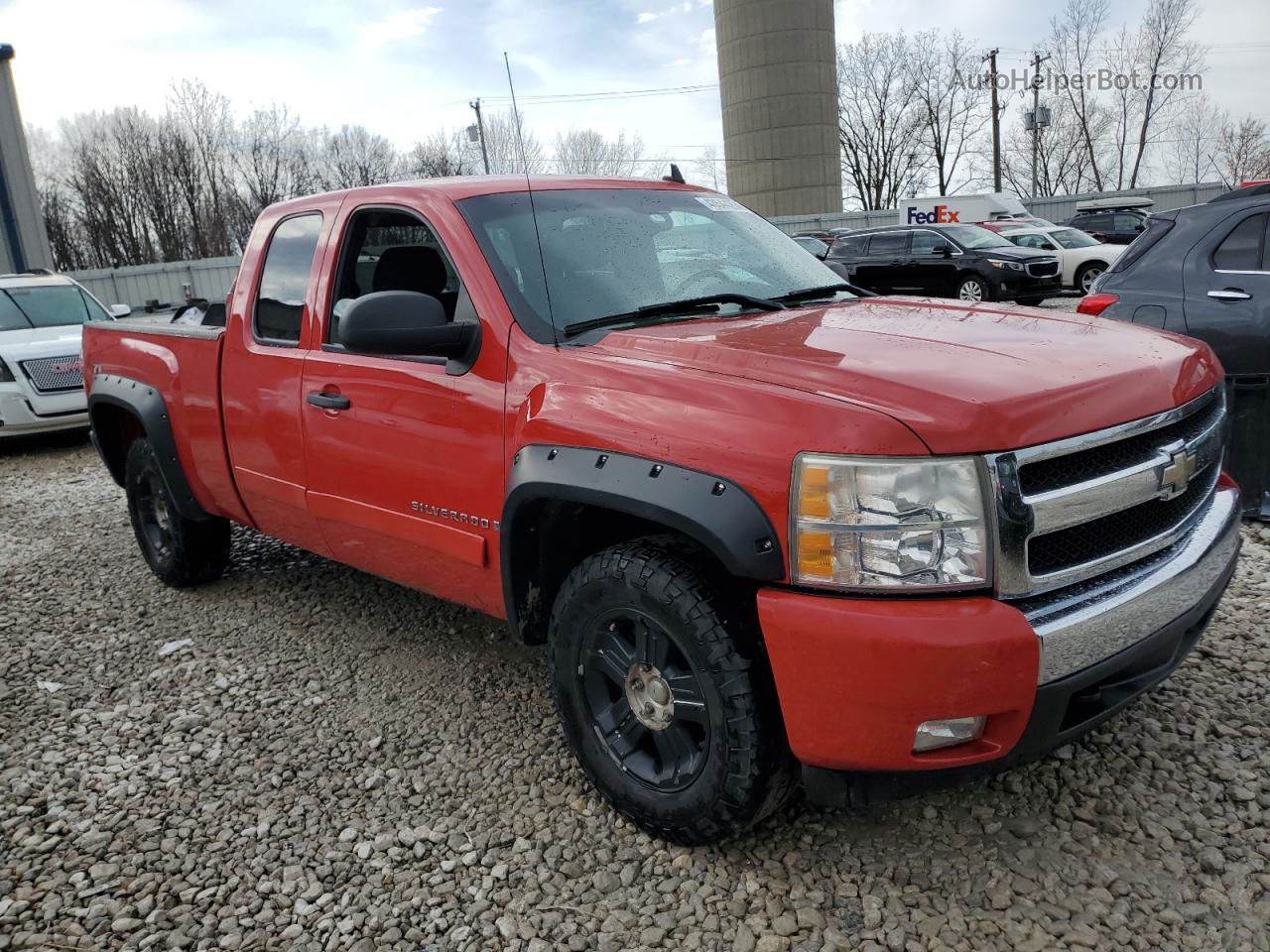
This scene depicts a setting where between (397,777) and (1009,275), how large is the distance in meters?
16.3

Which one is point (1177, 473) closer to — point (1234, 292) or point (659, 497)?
point (659, 497)

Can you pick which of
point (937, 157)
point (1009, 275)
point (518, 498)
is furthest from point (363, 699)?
point (937, 157)

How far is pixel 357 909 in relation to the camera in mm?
2539

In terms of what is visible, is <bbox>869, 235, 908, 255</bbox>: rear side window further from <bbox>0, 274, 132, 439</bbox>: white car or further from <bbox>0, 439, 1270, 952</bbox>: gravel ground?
<bbox>0, 439, 1270, 952</bbox>: gravel ground

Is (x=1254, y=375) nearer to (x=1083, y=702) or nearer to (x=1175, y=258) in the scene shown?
(x=1175, y=258)

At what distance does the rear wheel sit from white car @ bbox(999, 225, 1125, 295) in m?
17.9

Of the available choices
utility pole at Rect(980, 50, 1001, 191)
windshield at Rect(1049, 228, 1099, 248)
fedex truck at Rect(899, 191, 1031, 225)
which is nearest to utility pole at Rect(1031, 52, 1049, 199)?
utility pole at Rect(980, 50, 1001, 191)

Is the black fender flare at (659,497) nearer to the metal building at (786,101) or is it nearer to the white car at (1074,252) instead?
the white car at (1074,252)

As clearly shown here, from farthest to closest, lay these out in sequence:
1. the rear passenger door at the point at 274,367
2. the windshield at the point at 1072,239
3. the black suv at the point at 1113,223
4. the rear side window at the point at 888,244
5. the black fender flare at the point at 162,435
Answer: the black suv at the point at 1113,223, the windshield at the point at 1072,239, the rear side window at the point at 888,244, the black fender flare at the point at 162,435, the rear passenger door at the point at 274,367

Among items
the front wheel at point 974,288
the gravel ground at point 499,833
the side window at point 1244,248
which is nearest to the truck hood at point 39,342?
the gravel ground at point 499,833

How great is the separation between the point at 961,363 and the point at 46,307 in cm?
1101

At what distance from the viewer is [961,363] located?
7.68ft

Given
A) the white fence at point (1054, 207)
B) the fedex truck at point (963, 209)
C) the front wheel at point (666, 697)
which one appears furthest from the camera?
the white fence at point (1054, 207)

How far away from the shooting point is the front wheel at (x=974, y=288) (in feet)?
56.2
